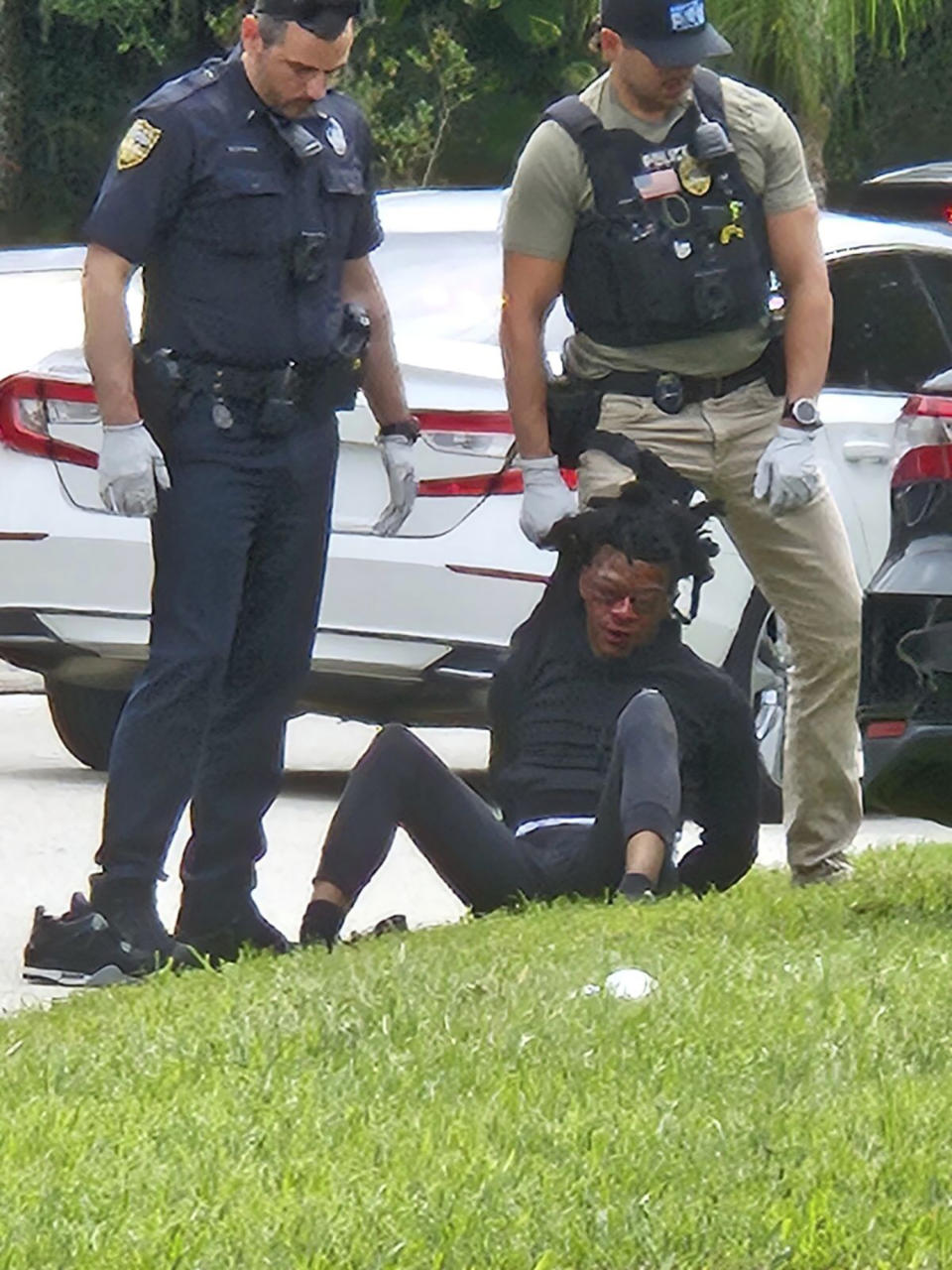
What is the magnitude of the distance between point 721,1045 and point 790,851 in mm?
2287

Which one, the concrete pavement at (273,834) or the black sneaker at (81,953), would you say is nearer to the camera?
the black sneaker at (81,953)

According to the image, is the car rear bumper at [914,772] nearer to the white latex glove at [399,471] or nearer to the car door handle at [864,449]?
the white latex glove at [399,471]

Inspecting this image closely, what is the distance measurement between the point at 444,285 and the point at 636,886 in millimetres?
3272

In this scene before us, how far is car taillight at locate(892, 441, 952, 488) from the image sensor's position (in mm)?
6352

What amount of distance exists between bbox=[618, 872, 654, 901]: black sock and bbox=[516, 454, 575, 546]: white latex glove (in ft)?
2.57

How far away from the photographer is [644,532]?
22.0 ft

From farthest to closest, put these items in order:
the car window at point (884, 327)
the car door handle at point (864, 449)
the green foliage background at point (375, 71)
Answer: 1. the green foliage background at point (375, 71)
2. the car window at point (884, 327)
3. the car door handle at point (864, 449)

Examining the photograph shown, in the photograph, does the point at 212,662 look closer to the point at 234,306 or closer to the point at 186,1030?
the point at 234,306

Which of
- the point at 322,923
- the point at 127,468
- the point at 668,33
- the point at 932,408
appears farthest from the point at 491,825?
the point at 668,33

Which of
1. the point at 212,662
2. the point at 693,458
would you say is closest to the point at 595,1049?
the point at 212,662

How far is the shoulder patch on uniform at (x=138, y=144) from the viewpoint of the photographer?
6324mm

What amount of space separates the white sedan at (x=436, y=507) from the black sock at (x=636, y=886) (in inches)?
93.6

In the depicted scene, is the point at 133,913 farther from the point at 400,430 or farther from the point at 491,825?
the point at 400,430

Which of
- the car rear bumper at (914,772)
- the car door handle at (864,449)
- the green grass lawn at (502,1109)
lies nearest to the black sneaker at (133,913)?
the green grass lawn at (502,1109)
